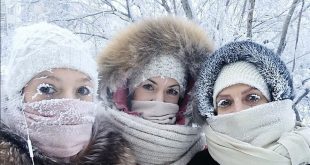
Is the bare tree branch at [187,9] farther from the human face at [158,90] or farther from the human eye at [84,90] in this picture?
the human eye at [84,90]

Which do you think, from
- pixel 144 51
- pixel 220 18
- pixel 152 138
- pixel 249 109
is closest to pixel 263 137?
pixel 249 109

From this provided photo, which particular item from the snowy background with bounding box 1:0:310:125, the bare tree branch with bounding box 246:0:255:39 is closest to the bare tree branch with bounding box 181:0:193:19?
the snowy background with bounding box 1:0:310:125

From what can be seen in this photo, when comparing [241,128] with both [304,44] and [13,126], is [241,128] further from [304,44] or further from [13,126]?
[304,44]

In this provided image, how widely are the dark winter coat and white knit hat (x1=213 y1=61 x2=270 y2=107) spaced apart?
0.53m

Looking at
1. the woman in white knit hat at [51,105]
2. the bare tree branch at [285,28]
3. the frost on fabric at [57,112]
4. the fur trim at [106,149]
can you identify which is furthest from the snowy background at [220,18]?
the frost on fabric at [57,112]

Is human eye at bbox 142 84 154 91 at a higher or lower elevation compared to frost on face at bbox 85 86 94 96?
lower

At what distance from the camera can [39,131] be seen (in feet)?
4.71

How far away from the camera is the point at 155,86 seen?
2.09 metres

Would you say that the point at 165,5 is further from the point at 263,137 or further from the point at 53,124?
the point at 53,124

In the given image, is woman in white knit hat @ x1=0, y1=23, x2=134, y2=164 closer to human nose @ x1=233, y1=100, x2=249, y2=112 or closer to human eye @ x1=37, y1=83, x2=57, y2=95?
human eye @ x1=37, y1=83, x2=57, y2=95

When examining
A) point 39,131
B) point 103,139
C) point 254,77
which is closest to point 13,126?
point 39,131

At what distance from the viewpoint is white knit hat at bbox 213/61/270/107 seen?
1855 millimetres

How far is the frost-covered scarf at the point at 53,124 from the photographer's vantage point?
4.66 feet

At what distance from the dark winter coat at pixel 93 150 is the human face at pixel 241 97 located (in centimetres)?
53
